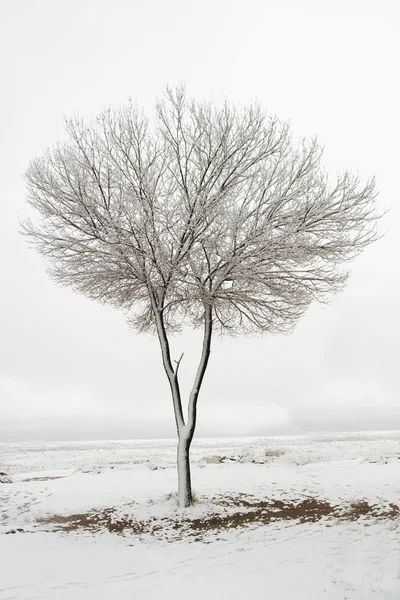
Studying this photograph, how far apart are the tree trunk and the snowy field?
333 millimetres

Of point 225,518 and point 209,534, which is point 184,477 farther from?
point 209,534

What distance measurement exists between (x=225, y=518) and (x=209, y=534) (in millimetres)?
1476

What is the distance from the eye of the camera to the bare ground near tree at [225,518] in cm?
1118

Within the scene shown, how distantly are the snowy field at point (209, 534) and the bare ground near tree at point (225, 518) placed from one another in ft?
0.10

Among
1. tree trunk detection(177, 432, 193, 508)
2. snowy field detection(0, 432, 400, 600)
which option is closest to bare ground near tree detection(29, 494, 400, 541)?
snowy field detection(0, 432, 400, 600)

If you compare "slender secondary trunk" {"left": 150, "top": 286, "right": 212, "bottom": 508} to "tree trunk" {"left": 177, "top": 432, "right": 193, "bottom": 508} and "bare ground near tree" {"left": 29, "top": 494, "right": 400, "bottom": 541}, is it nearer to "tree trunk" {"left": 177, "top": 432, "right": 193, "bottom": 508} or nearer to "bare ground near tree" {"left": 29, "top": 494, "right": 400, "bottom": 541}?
"tree trunk" {"left": 177, "top": 432, "right": 193, "bottom": 508}

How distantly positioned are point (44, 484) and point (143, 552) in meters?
8.12

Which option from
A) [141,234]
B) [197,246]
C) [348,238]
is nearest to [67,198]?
[141,234]

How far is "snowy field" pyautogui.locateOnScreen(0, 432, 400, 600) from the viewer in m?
6.79

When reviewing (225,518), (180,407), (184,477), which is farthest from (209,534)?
(180,407)

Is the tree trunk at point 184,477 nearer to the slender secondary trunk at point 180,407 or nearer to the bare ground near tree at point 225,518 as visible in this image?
the slender secondary trunk at point 180,407

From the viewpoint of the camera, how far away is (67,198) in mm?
13695

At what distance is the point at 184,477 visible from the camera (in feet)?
43.0

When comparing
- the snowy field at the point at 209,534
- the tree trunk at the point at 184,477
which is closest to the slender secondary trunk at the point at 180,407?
the tree trunk at the point at 184,477
